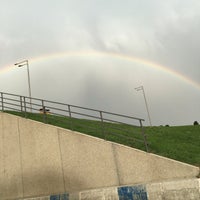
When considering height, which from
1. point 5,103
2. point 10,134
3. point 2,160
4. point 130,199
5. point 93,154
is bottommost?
point 130,199

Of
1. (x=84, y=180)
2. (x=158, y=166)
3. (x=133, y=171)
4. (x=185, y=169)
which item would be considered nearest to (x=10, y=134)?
(x=84, y=180)

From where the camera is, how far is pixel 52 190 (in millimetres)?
12273

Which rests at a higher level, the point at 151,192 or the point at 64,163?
the point at 64,163

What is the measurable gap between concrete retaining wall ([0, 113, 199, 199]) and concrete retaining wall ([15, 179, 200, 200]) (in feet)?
1.19

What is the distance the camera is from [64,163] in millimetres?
12117

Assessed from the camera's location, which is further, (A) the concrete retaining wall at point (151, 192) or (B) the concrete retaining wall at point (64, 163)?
(B) the concrete retaining wall at point (64, 163)

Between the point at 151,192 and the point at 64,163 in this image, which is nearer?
the point at 151,192

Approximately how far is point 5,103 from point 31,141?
14.9ft

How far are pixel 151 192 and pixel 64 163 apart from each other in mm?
4008

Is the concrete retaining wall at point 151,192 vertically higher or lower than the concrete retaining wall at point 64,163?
lower

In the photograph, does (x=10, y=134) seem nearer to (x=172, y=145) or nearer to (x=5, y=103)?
(x=5, y=103)

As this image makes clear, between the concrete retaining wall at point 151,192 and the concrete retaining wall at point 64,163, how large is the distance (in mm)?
364

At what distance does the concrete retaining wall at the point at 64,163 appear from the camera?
33.4ft

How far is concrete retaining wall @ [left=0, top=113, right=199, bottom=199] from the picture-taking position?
10.2 m
